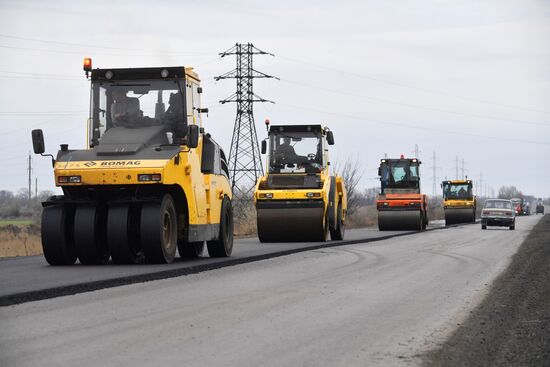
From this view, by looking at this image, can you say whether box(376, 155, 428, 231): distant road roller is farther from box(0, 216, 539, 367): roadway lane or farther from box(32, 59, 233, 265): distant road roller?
box(0, 216, 539, 367): roadway lane

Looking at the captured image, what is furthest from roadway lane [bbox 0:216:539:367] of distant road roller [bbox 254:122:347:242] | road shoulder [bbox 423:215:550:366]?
distant road roller [bbox 254:122:347:242]

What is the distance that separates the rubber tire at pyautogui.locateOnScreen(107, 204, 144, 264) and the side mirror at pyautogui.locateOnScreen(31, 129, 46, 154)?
57.7 inches

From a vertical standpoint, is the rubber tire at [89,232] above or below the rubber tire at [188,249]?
above

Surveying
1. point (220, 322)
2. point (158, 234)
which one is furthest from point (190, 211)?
point (220, 322)

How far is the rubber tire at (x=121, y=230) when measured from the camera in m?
15.1

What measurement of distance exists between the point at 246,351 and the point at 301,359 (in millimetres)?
530

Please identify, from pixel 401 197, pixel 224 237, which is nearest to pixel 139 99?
pixel 224 237

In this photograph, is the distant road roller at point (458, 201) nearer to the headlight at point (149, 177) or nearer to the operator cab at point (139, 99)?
the operator cab at point (139, 99)

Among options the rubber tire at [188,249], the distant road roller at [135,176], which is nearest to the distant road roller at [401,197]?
the rubber tire at [188,249]

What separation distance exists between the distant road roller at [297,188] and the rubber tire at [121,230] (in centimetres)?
1043

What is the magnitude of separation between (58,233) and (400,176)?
93.2 feet

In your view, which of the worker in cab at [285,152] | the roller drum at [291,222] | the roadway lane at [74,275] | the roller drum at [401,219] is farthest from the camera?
the roller drum at [401,219]

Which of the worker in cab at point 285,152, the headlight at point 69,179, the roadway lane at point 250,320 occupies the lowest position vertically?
the roadway lane at point 250,320

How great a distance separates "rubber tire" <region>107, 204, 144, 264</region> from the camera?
593 inches
